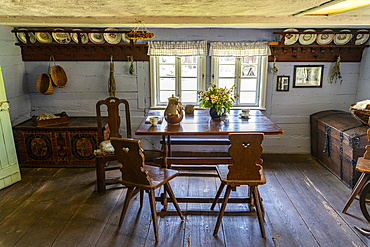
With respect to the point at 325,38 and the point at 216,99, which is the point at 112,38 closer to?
the point at 216,99

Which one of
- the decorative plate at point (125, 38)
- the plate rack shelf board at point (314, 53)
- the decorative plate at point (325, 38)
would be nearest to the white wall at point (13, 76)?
the decorative plate at point (125, 38)

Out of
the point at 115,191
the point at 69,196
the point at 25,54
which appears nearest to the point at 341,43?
the point at 115,191

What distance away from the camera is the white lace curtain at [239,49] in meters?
4.71

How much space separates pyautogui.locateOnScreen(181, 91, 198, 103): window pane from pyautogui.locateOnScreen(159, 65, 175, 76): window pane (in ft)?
1.31

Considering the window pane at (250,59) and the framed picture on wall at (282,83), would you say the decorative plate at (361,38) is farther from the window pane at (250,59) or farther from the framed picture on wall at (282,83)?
the window pane at (250,59)

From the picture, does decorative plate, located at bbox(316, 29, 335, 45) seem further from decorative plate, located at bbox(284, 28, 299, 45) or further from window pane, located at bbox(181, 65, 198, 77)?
window pane, located at bbox(181, 65, 198, 77)

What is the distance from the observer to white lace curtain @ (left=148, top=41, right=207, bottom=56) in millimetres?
4719

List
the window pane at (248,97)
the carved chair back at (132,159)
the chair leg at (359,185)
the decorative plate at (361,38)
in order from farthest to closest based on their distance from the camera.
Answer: the window pane at (248,97) < the decorative plate at (361,38) < the chair leg at (359,185) < the carved chair back at (132,159)

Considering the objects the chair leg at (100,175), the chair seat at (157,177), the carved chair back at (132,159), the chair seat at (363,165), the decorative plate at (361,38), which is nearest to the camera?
the carved chair back at (132,159)

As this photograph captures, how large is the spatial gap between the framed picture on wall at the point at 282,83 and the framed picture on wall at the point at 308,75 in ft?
0.46

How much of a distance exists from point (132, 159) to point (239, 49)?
2.96 metres

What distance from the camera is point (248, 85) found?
5082mm

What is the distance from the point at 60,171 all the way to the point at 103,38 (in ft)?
7.39

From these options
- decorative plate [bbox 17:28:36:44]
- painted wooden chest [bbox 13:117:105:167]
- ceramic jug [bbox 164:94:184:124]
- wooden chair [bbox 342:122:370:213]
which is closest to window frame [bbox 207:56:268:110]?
ceramic jug [bbox 164:94:184:124]
